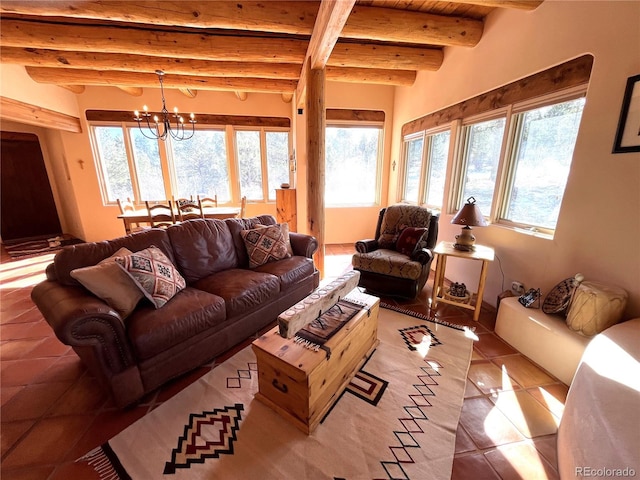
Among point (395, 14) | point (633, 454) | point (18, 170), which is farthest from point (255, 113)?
point (633, 454)

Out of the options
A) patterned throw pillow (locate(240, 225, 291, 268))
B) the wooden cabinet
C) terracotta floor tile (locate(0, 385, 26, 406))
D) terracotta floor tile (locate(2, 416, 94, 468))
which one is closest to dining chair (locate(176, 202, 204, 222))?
the wooden cabinet

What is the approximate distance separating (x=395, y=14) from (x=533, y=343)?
312 cm

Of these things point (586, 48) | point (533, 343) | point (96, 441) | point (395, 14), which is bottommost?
point (96, 441)

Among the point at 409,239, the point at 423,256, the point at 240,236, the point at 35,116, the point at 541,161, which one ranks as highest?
the point at 35,116

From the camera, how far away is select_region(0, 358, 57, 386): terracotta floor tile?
168cm

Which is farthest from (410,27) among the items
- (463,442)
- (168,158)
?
(168,158)

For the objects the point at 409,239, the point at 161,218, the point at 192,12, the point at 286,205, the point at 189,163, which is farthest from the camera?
the point at 189,163

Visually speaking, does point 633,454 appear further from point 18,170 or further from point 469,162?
point 18,170

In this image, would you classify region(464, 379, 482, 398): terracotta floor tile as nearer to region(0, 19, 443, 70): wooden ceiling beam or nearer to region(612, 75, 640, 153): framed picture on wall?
region(612, 75, 640, 153): framed picture on wall

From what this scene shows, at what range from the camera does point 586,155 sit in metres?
1.80

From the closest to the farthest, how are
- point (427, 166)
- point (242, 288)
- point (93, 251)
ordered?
1. point (93, 251)
2. point (242, 288)
3. point (427, 166)

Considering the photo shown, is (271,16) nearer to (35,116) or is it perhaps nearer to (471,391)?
(471,391)

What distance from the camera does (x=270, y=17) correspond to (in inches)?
90.0

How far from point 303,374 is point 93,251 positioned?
1.70 meters
